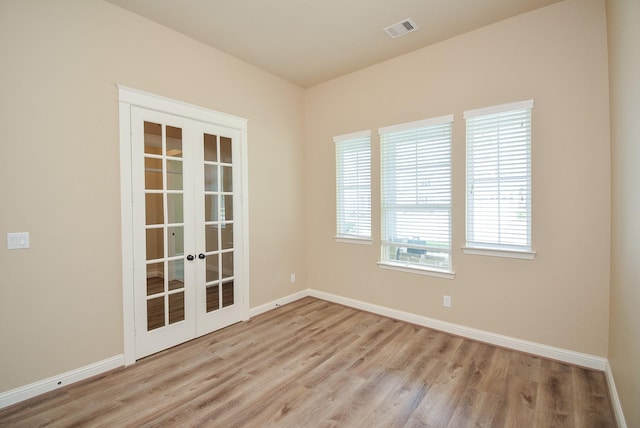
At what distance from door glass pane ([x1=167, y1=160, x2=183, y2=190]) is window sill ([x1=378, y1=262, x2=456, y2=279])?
2.70 m

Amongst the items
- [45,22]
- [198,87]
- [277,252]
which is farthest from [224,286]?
[45,22]

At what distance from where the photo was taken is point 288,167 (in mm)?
4555

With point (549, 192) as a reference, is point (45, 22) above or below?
above

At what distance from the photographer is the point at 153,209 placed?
9.93 ft

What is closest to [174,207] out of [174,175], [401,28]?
[174,175]

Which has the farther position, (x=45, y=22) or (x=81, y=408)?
(x=45, y=22)

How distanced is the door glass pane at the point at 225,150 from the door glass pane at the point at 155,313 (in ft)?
5.74

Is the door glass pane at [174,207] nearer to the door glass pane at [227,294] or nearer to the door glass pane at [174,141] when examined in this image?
the door glass pane at [174,141]

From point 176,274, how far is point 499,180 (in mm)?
3586

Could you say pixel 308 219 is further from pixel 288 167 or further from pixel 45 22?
pixel 45 22

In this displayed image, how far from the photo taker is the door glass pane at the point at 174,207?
3143mm

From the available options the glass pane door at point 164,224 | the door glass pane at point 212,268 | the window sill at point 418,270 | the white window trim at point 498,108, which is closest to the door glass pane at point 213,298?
the door glass pane at point 212,268

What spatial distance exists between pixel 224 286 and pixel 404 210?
8.15 ft

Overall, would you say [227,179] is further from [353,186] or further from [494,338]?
[494,338]
